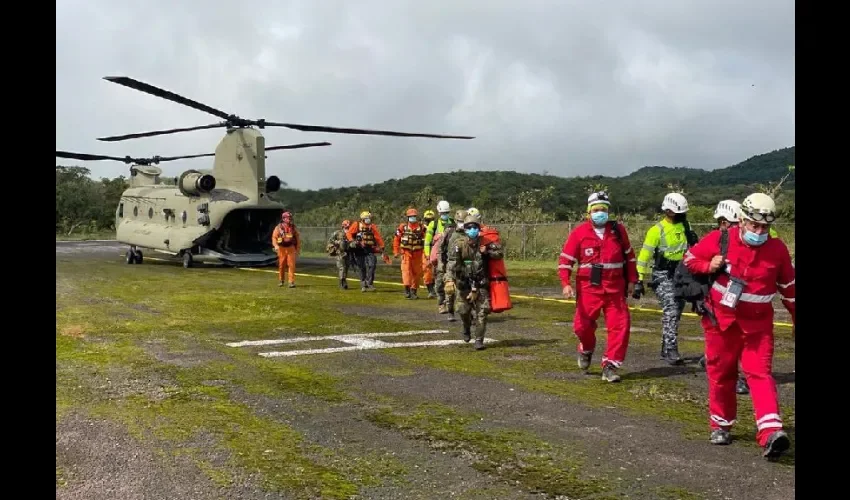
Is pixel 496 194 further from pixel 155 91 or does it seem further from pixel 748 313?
pixel 748 313

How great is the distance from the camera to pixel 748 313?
5.64m

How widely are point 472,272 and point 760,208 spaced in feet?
17.0

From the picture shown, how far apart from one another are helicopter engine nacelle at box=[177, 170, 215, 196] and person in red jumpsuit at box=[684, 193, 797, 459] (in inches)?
868

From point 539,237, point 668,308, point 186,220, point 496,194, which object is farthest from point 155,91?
point 496,194

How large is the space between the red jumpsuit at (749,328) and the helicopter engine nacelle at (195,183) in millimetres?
22026

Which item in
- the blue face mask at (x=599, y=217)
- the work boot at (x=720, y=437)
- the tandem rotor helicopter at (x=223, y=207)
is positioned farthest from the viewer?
the tandem rotor helicopter at (x=223, y=207)

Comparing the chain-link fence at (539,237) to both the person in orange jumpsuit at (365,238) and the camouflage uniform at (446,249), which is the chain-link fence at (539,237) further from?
the camouflage uniform at (446,249)

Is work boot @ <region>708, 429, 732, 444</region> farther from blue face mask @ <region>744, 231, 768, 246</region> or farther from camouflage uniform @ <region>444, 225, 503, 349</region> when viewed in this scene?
camouflage uniform @ <region>444, 225, 503, 349</region>

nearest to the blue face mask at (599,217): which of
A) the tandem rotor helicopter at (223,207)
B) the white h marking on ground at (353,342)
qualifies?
the white h marking on ground at (353,342)

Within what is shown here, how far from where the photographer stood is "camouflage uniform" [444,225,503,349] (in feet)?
33.6

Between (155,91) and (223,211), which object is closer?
(155,91)

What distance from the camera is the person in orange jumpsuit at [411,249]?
17016mm

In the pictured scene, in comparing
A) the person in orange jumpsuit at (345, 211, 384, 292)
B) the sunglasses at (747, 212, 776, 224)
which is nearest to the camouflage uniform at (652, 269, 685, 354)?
the sunglasses at (747, 212, 776, 224)
